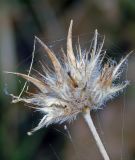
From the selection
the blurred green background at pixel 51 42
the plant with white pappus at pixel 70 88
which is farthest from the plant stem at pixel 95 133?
the blurred green background at pixel 51 42

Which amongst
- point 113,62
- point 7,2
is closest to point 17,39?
point 7,2

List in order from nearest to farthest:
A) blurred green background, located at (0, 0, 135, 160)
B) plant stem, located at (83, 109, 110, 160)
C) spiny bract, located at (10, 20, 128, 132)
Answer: plant stem, located at (83, 109, 110, 160)
spiny bract, located at (10, 20, 128, 132)
blurred green background, located at (0, 0, 135, 160)

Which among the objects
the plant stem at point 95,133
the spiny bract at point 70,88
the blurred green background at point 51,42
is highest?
the spiny bract at point 70,88

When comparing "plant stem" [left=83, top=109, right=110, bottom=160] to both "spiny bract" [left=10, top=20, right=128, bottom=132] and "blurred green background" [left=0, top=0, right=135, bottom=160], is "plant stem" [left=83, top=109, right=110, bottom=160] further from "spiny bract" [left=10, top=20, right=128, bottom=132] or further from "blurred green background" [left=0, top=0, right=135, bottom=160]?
"blurred green background" [left=0, top=0, right=135, bottom=160]

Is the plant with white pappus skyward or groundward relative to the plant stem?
skyward

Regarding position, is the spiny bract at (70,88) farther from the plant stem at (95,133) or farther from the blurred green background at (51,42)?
the blurred green background at (51,42)

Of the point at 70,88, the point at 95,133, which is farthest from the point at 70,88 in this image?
the point at 95,133

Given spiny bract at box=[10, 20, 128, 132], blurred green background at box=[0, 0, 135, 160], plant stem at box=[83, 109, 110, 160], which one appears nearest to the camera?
plant stem at box=[83, 109, 110, 160]

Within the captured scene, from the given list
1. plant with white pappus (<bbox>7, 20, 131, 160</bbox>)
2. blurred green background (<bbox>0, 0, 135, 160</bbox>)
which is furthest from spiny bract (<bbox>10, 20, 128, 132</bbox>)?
blurred green background (<bbox>0, 0, 135, 160</bbox>)
